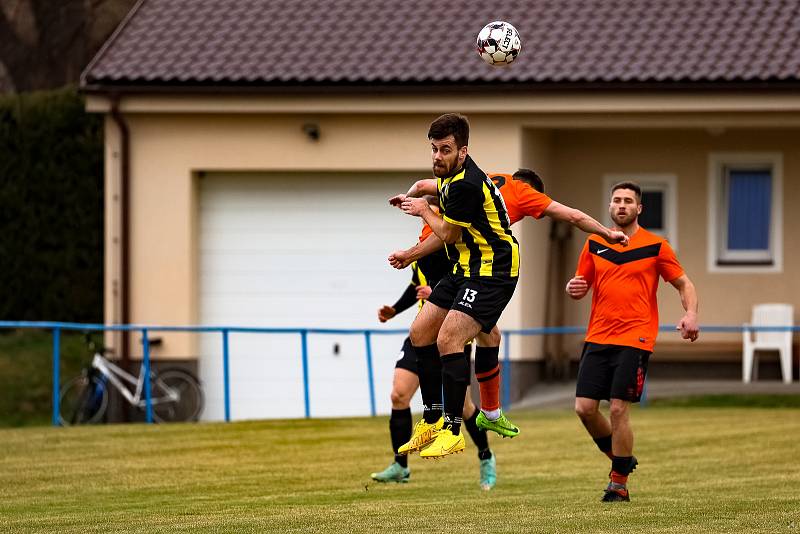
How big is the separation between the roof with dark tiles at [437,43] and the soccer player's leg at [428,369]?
1014 cm

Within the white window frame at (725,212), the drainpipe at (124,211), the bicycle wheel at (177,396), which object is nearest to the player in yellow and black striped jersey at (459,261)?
the bicycle wheel at (177,396)

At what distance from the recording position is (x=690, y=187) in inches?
904

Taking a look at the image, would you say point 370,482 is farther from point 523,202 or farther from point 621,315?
point 523,202

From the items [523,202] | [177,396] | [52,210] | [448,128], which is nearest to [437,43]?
[177,396]

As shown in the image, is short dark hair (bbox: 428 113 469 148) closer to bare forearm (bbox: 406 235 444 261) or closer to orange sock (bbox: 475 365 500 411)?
bare forearm (bbox: 406 235 444 261)

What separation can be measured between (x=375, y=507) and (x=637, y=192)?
266cm

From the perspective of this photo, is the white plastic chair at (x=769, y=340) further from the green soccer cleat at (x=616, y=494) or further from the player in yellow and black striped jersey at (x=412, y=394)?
the green soccer cleat at (x=616, y=494)

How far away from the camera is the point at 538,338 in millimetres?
22578

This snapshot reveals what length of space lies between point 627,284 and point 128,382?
11.7 meters

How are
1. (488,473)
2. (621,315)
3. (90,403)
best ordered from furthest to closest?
(90,403)
(488,473)
(621,315)

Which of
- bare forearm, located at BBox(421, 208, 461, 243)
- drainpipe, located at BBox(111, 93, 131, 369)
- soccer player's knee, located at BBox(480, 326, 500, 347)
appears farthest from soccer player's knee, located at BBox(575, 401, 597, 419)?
drainpipe, located at BBox(111, 93, 131, 369)

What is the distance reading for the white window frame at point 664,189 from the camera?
22.9 meters

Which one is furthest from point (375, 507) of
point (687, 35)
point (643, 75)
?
point (687, 35)

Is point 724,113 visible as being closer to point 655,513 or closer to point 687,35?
point 687,35
